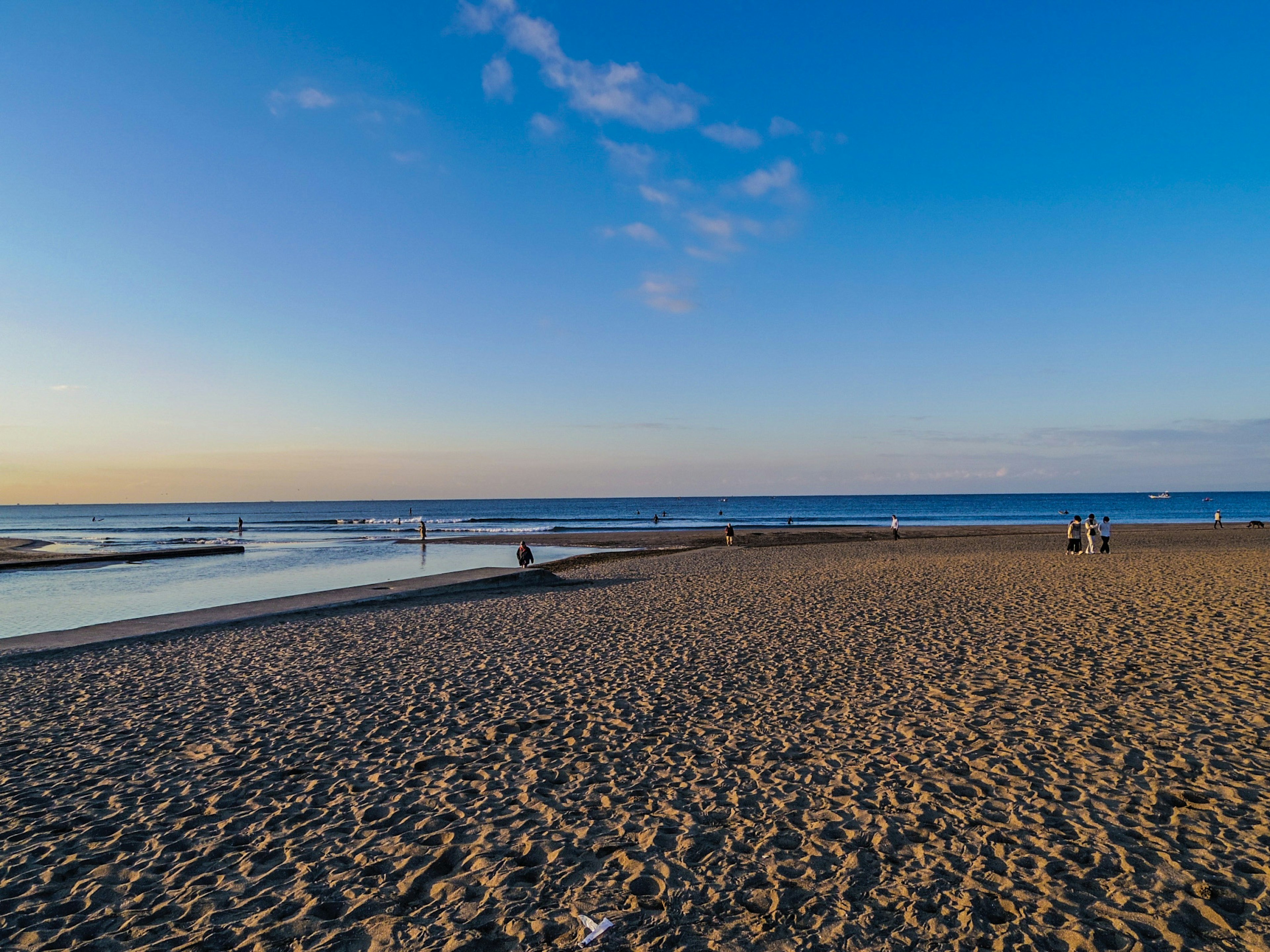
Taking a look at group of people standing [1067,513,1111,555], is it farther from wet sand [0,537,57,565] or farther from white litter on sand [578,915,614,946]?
wet sand [0,537,57,565]

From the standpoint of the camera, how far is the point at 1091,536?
27.2 metres

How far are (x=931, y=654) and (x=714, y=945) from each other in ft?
25.3

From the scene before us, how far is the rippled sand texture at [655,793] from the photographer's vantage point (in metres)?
4.10

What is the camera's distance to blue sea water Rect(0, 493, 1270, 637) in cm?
2178

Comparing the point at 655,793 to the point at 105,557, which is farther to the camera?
the point at 105,557

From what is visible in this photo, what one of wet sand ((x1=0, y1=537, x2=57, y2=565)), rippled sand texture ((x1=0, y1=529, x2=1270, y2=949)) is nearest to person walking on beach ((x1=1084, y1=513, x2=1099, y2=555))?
rippled sand texture ((x1=0, y1=529, x2=1270, y2=949))

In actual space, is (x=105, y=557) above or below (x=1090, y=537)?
below

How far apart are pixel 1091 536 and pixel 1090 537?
319 mm

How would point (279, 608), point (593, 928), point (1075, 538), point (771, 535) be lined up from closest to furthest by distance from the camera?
point (593, 928) < point (279, 608) < point (1075, 538) < point (771, 535)

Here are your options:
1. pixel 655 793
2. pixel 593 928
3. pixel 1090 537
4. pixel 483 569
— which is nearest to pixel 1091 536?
pixel 1090 537

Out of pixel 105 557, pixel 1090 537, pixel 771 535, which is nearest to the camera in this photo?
pixel 1090 537

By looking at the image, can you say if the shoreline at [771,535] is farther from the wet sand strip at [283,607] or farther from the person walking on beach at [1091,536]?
the wet sand strip at [283,607]

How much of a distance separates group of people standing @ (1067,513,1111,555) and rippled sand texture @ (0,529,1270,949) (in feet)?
54.3

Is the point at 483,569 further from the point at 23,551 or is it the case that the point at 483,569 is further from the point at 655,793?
the point at 23,551
